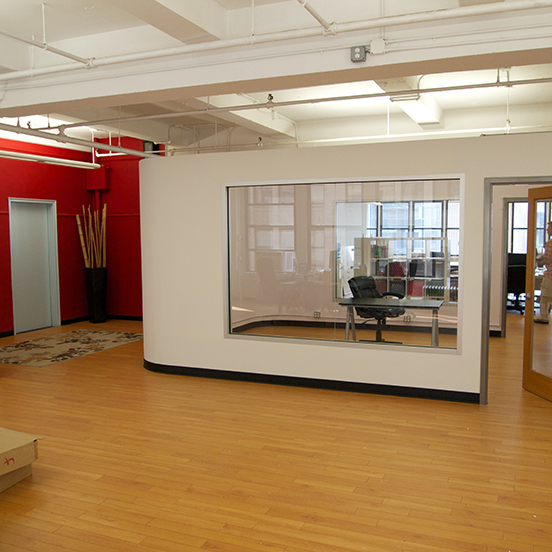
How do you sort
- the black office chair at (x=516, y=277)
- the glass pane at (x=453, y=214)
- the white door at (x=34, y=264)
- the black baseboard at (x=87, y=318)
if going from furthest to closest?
the black office chair at (x=516, y=277), the black baseboard at (x=87, y=318), the white door at (x=34, y=264), the glass pane at (x=453, y=214)

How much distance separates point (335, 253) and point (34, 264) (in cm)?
612

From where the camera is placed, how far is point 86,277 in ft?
33.2

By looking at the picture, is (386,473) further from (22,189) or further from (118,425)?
(22,189)

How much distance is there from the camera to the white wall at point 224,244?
17.0ft

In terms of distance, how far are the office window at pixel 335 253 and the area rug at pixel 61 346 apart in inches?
109

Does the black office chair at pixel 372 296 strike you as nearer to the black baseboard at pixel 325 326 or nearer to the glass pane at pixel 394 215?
the black baseboard at pixel 325 326

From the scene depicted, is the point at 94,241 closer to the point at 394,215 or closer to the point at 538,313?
the point at 394,215

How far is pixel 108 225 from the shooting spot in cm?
1055

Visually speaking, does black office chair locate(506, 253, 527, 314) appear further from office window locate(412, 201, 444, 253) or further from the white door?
the white door

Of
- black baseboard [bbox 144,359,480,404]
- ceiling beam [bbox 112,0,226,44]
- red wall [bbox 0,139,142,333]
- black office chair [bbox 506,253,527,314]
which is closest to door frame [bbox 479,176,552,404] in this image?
black baseboard [bbox 144,359,480,404]

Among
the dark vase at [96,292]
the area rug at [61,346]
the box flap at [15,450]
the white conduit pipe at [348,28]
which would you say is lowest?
the area rug at [61,346]

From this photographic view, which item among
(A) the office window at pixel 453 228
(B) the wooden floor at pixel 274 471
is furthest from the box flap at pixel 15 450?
(A) the office window at pixel 453 228

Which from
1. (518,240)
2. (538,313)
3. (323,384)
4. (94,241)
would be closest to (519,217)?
(518,240)

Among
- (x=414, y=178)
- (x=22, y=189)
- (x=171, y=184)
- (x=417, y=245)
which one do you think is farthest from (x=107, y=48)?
(x=22, y=189)
